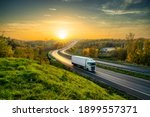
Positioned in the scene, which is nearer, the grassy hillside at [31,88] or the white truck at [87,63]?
A: the grassy hillside at [31,88]

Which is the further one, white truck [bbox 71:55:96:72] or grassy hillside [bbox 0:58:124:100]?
white truck [bbox 71:55:96:72]

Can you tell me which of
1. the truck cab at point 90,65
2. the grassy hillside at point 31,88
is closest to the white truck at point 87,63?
the truck cab at point 90,65

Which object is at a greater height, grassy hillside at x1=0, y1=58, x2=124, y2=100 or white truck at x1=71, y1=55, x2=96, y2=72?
grassy hillside at x1=0, y1=58, x2=124, y2=100

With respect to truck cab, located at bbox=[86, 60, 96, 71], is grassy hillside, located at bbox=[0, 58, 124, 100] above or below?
above

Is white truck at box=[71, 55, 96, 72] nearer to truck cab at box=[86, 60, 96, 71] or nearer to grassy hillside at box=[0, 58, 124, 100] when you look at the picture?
truck cab at box=[86, 60, 96, 71]

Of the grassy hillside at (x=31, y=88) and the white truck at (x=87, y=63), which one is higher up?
the grassy hillside at (x=31, y=88)

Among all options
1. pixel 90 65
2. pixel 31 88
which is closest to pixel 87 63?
pixel 90 65

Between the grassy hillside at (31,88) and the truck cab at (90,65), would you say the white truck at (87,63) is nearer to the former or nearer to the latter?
the truck cab at (90,65)

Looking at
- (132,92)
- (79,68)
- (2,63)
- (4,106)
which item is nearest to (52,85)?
(4,106)

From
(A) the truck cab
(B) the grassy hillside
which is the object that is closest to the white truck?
(A) the truck cab

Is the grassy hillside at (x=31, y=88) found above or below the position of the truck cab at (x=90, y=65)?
above

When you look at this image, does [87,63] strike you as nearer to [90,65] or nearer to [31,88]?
[90,65]

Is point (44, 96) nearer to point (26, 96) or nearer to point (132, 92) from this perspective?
point (26, 96)

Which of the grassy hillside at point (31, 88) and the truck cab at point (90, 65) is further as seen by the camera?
the truck cab at point (90, 65)
